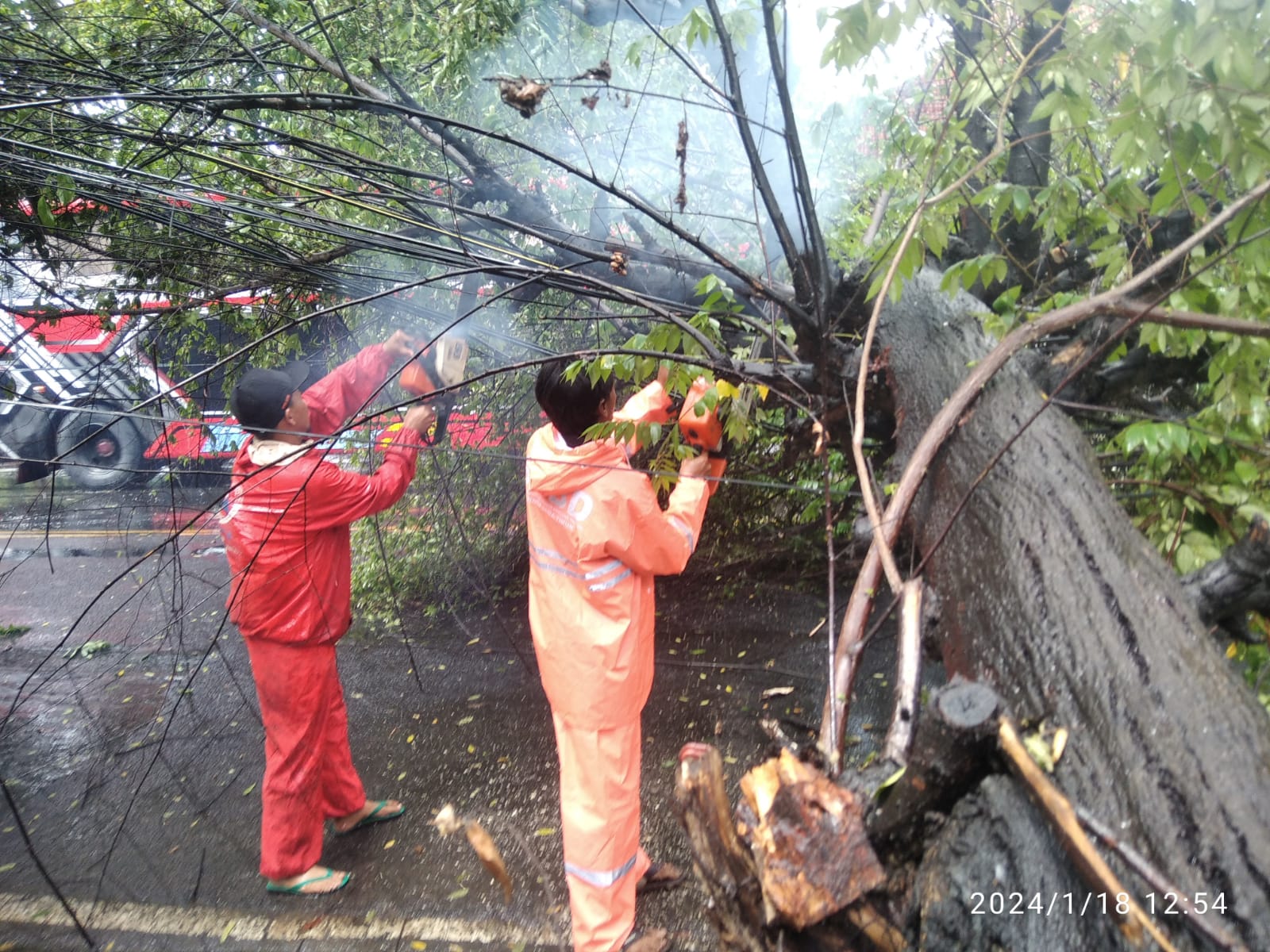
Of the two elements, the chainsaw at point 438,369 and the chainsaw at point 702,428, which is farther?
the chainsaw at point 438,369

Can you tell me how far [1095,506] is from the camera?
187cm

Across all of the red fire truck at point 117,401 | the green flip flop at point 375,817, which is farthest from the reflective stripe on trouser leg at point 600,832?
the green flip flop at point 375,817

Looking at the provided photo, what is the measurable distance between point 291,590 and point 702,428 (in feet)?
5.29

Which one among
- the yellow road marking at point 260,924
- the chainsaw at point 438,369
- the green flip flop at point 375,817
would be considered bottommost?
the yellow road marking at point 260,924

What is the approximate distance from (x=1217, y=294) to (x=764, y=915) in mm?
2214

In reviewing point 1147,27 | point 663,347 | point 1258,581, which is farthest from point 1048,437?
point 663,347

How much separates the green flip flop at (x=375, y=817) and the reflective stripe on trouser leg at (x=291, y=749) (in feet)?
1.12

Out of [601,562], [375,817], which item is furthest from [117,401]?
[375,817]

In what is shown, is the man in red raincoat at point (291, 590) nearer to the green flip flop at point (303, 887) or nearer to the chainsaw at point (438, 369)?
the green flip flop at point (303, 887)

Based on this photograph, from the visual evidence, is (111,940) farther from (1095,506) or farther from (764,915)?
(1095,506)

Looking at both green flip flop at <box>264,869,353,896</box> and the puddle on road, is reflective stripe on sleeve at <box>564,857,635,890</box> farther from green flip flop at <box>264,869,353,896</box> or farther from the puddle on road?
the puddle on road

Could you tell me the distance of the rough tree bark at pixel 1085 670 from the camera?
3.88 ft

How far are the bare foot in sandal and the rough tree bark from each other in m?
2.40

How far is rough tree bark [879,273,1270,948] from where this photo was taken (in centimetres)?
118
